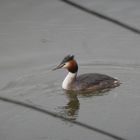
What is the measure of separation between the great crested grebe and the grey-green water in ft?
0.47

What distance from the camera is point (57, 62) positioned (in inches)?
334

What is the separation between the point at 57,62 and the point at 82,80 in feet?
2.67

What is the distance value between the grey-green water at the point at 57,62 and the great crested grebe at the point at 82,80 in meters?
0.14

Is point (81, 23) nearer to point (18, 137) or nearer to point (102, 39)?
point (102, 39)

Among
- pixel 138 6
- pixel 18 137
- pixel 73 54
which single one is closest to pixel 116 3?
pixel 138 6

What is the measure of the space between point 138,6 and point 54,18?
5.71 ft

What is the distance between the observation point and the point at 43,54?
28.7ft

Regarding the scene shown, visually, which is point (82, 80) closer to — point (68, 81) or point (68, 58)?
point (68, 81)

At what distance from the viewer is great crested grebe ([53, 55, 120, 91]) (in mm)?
7535

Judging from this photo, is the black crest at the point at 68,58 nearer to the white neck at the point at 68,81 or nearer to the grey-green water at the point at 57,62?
the white neck at the point at 68,81

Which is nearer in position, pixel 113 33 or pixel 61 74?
pixel 61 74

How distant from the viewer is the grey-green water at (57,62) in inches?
241

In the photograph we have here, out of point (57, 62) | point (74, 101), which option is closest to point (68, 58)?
point (57, 62)

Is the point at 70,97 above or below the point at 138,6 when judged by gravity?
below
